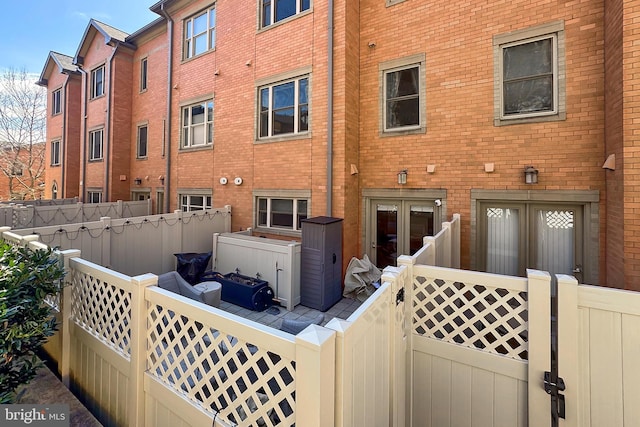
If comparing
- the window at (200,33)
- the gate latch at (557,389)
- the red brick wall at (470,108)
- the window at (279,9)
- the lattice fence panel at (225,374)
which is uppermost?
the window at (200,33)

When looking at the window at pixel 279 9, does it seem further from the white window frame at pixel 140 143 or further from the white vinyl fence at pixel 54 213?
the white vinyl fence at pixel 54 213

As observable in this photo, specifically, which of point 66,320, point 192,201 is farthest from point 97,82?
point 66,320

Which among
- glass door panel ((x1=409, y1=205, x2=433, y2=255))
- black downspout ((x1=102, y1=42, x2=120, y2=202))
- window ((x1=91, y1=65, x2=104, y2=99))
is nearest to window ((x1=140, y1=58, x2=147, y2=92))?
black downspout ((x1=102, y1=42, x2=120, y2=202))

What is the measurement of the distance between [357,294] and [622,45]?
260 inches

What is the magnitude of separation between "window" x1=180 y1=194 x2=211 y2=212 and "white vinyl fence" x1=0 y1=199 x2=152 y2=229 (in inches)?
99.8

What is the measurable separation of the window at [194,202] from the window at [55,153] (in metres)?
13.6

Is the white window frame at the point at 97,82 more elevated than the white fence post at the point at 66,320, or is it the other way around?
the white window frame at the point at 97,82

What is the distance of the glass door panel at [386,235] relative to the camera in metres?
7.65

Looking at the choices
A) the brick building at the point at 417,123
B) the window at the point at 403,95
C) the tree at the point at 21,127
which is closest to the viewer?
the brick building at the point at 417,123

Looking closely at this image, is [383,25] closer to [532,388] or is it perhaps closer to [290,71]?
[290,71]

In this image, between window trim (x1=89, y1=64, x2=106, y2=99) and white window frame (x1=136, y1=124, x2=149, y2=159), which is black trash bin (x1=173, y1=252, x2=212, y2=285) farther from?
window trim (x1=89, y1=64, x2=106, y2=99)

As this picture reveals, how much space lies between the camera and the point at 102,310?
11.1 feet

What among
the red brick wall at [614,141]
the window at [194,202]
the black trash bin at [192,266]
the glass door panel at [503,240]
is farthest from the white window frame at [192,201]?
the red brick wall at [614,141]

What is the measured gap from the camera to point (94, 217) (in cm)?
1058
